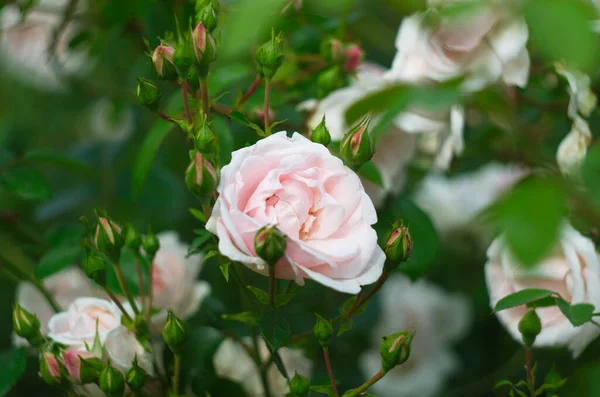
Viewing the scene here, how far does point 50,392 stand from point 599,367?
1.06 meters

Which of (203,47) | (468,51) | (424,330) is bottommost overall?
(424,330)

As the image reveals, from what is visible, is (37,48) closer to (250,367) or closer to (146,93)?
(250,367)

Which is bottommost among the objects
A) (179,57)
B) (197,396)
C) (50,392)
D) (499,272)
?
(50,392)

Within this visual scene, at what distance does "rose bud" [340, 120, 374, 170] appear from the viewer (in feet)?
2.10

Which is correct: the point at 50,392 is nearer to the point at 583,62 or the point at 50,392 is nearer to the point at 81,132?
the point at 81,132

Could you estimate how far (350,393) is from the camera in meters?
0.67

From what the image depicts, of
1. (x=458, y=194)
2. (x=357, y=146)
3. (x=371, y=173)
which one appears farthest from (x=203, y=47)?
(x=458, y=194)

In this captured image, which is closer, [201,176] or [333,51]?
[201,176]

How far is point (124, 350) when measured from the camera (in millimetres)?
748

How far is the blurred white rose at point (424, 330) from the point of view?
4.57 ft

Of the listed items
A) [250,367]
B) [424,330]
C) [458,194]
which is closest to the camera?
[250,367]

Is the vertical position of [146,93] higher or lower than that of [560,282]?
higher

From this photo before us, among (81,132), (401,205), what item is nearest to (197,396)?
(401,205)

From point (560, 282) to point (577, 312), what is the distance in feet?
0.40
